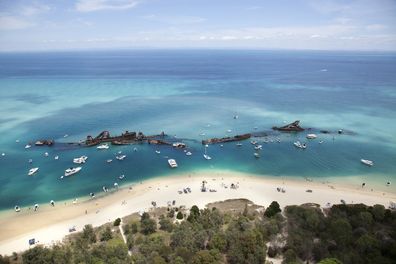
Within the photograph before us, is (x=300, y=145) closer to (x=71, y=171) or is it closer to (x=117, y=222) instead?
(x=117, y=222)

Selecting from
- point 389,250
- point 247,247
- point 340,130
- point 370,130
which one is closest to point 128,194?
point 247,247

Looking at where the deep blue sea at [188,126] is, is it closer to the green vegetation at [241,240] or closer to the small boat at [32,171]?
the small boat at [32,171]

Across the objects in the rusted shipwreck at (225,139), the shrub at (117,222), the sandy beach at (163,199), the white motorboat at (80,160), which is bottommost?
the sandy beach at (163,199)

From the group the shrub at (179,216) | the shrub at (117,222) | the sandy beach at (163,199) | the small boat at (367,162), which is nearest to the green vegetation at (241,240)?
the shrub at (179,216)

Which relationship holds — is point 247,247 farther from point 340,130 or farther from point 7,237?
point 340,130

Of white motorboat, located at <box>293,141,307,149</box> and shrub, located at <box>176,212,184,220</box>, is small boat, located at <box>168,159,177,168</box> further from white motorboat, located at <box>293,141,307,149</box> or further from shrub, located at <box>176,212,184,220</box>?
white motorboat, located at <box>293,141,307,149</box>

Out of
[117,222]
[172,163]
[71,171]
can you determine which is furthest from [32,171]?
[172,163]

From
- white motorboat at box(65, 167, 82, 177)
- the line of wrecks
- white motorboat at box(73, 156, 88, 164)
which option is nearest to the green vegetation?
white motorboat at box(65, 167, 82, 177)
